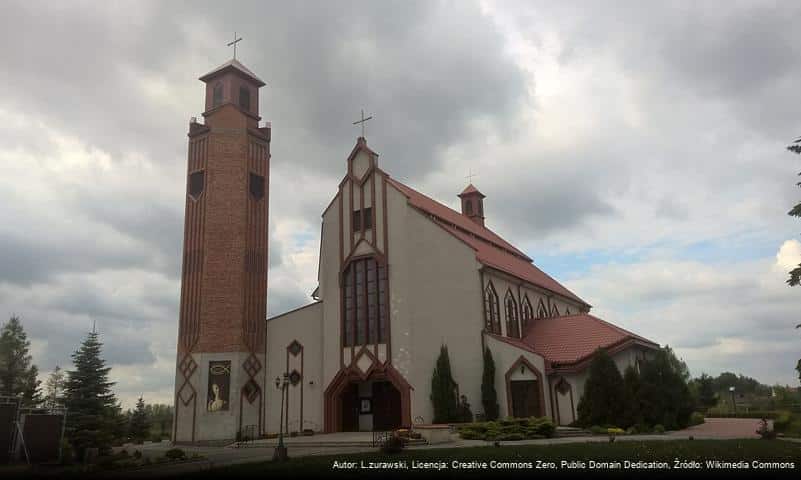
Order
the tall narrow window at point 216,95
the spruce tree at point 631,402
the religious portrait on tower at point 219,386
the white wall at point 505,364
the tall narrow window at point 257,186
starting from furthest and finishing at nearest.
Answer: the tall narrow window at point 216,95 < the tall narrow window at point 257,186 < the religious portrait on tower at point 219,386 < the white wall at point 505,364 < the spruce tree at point 631,402

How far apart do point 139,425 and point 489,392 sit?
23460 millimetres

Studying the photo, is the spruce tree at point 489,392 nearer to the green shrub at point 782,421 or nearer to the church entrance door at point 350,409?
the church entrance door at point 350,409

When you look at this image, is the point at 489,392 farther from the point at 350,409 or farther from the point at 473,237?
the point at 473,237

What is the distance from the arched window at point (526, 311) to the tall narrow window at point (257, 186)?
54.8 ft

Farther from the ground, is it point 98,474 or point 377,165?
point 377,165

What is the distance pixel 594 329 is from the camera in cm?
3247

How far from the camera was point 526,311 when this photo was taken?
123 feet

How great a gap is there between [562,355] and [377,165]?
1406 cm

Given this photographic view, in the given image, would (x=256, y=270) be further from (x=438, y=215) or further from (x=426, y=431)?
(x=426, y=431)

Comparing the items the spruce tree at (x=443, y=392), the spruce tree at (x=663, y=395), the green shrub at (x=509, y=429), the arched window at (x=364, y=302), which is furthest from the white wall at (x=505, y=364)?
the arched window at (x=364, y=302)

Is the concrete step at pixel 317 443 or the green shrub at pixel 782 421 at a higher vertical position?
the green shrub at pixel 782 421

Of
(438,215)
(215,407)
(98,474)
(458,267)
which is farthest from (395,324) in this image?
(98,474)

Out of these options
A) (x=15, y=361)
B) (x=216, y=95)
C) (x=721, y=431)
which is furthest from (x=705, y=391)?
(x=15, y=361)

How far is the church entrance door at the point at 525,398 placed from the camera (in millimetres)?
29188
